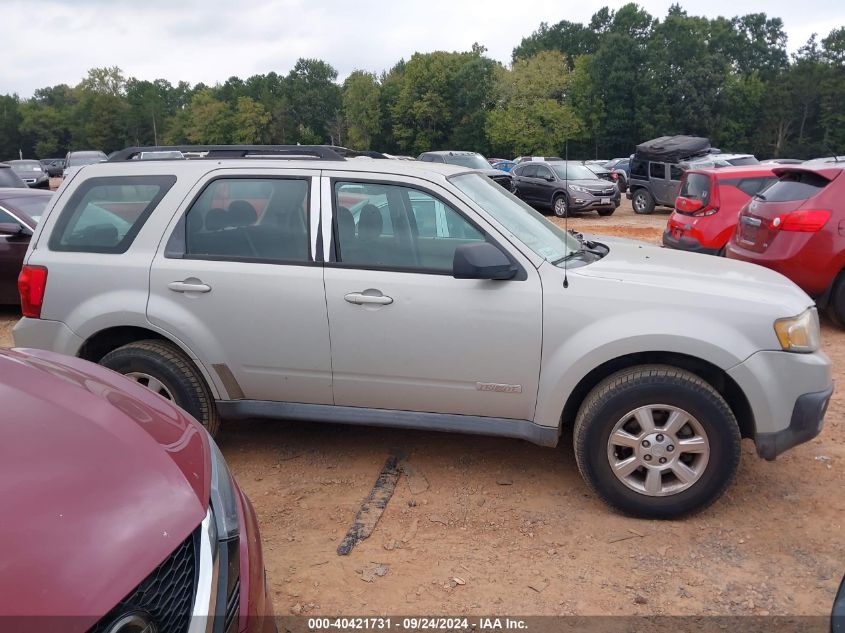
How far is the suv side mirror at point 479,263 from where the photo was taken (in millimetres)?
3467

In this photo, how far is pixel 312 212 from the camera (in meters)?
3.96

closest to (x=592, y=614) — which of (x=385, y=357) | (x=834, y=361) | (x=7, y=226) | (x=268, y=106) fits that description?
(x=385, y=357)

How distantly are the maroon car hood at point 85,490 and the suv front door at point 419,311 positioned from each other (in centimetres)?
148

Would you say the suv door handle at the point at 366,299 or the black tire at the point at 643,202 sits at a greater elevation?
the suv door handle at the point at 366,299

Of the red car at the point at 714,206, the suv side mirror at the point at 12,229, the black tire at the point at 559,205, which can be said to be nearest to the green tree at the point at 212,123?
the black tire at the point at 559,205

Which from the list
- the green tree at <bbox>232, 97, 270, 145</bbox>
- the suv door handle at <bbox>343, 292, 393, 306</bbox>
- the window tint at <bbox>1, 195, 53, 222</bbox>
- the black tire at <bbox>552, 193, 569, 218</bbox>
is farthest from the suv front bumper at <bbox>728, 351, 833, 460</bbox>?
the green tree at <bbox>232, 97, 270, 145</bbox>

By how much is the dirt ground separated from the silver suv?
317 mm

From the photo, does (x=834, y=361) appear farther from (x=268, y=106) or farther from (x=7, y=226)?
(x=268, y=106)

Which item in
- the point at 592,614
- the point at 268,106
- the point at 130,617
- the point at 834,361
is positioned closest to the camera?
the point at 130,617

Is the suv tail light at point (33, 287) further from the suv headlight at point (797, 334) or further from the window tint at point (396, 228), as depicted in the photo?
the suv headlight at point (797, 334)

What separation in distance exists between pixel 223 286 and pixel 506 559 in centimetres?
208

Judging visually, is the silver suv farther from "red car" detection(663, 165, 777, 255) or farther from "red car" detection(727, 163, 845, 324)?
"red car" detection(663, 165, 777, 255)

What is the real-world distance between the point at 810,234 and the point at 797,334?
3.80 meters

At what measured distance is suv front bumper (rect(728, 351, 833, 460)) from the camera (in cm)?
338
